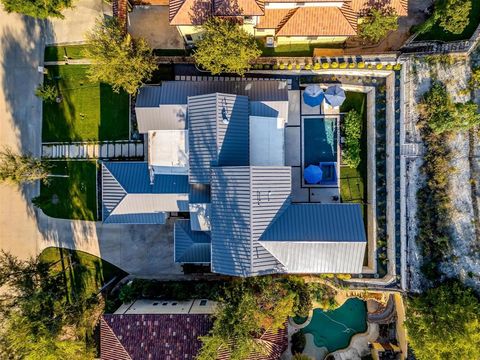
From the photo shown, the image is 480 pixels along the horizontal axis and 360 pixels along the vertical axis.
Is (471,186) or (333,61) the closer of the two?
(471,186)

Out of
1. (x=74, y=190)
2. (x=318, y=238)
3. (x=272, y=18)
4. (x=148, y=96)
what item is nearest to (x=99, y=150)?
(x=74, y=190)

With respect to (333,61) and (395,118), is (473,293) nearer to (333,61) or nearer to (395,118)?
(395,118)

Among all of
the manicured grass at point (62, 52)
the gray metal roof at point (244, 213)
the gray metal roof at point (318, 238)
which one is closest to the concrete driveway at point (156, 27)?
the manicured grass at point (62, 52)

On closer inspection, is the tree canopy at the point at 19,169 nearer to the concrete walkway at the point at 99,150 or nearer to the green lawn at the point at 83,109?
the concrete walkway at the point at 99,150

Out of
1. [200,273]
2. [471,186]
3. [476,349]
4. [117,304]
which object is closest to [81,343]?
[117,304]

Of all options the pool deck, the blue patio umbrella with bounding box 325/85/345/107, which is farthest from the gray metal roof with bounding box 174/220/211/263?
the blue patio umbrella with bounding box 325/85/345/107

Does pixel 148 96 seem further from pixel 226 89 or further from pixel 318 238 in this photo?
pixel 318 238

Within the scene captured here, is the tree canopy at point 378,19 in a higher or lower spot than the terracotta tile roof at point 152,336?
higher
